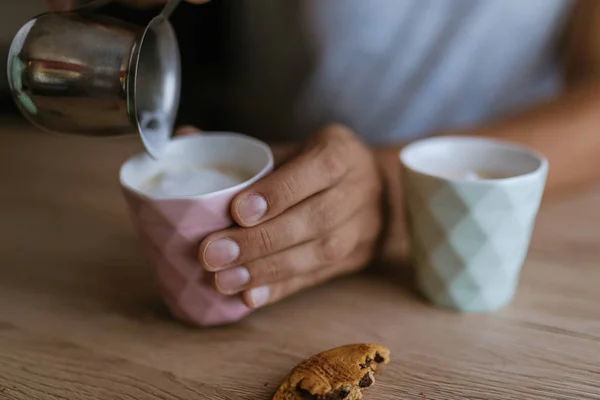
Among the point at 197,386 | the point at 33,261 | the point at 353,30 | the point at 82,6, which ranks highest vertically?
the point at 353,30

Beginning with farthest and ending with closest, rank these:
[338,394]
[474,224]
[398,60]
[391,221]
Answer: [398,60]
[391,221]
[474,224]
[338,394]

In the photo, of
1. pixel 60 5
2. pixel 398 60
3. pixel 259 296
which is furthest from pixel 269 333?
pixel 398 60

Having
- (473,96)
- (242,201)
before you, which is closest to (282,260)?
(242,201)

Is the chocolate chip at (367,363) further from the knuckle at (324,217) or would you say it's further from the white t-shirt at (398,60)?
the white t-shirt at (398,60)

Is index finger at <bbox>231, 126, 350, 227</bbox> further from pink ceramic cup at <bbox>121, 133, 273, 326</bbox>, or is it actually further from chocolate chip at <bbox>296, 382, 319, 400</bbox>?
chocolate chip at <bbox>296, 382, 319, 400</bbox>

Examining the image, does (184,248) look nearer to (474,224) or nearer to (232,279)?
(232,279)

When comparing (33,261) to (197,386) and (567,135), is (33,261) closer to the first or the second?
(197,386)

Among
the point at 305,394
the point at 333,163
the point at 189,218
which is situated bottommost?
the point at 305,394

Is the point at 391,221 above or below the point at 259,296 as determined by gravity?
above
